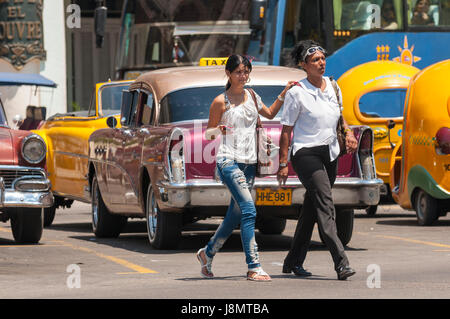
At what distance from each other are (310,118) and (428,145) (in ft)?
18.9

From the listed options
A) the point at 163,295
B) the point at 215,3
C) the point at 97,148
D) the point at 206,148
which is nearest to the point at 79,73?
the point at 215,3

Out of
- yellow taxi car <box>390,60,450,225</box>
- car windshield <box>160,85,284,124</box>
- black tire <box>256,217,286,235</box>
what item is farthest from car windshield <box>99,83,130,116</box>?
car windshield <box>160,85,284,124</box>

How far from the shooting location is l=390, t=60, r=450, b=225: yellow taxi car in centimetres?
1491

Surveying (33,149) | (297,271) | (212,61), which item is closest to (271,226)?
(212,61)

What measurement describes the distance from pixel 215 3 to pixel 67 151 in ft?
27.0

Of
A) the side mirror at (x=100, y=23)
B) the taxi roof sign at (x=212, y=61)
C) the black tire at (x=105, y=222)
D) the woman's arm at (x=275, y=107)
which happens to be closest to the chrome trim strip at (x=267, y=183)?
the woman's arm at (x=275, y=107)

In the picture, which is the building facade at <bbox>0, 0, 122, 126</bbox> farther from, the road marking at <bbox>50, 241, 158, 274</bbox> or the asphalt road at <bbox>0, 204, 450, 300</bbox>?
the road marking at <bbox>50, 241, 158, 274</bbox>

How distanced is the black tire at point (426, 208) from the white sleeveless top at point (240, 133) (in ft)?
19.3

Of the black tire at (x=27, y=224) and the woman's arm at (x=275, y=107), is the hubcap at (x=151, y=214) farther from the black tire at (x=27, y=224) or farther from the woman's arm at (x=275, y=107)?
the woman's arm at (x=275, y=107)

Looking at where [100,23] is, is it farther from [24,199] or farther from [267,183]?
[267,183]

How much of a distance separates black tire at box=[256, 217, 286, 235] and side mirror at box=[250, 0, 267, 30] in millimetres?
8201

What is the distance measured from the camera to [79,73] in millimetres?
41969
